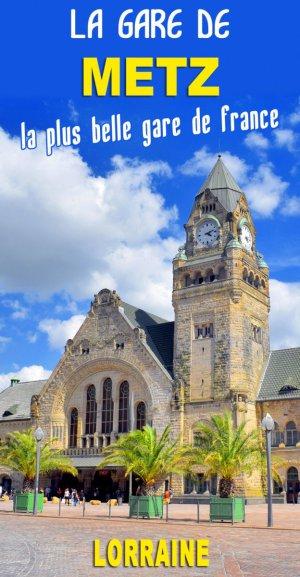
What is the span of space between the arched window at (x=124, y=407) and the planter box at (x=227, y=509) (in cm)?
2903

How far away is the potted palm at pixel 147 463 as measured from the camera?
117 feet

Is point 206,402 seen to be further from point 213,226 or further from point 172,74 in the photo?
point 172,74

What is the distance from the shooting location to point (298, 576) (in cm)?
1557

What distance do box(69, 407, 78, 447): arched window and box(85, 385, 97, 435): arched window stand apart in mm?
1383

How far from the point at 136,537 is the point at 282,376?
1440 inches

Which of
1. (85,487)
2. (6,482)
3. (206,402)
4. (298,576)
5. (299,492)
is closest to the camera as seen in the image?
(298,576)

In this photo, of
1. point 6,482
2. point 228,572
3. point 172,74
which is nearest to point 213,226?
point 6,482

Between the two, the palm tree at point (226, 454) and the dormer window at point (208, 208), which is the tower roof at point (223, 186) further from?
the palm tree at point (226, 454)

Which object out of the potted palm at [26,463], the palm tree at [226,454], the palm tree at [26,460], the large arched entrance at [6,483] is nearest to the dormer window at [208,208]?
the potted palm at [26,463]

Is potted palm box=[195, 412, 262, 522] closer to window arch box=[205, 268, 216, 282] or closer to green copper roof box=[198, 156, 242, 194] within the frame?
window arch box=[205, 268, 216, 282]

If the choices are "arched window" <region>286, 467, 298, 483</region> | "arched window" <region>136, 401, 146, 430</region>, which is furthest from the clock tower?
"arched window" <region>286, 467, 298, 483</region>

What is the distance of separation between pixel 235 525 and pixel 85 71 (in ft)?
71.6

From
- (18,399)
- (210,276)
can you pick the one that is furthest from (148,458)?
(18,399)

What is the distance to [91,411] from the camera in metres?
65.2
